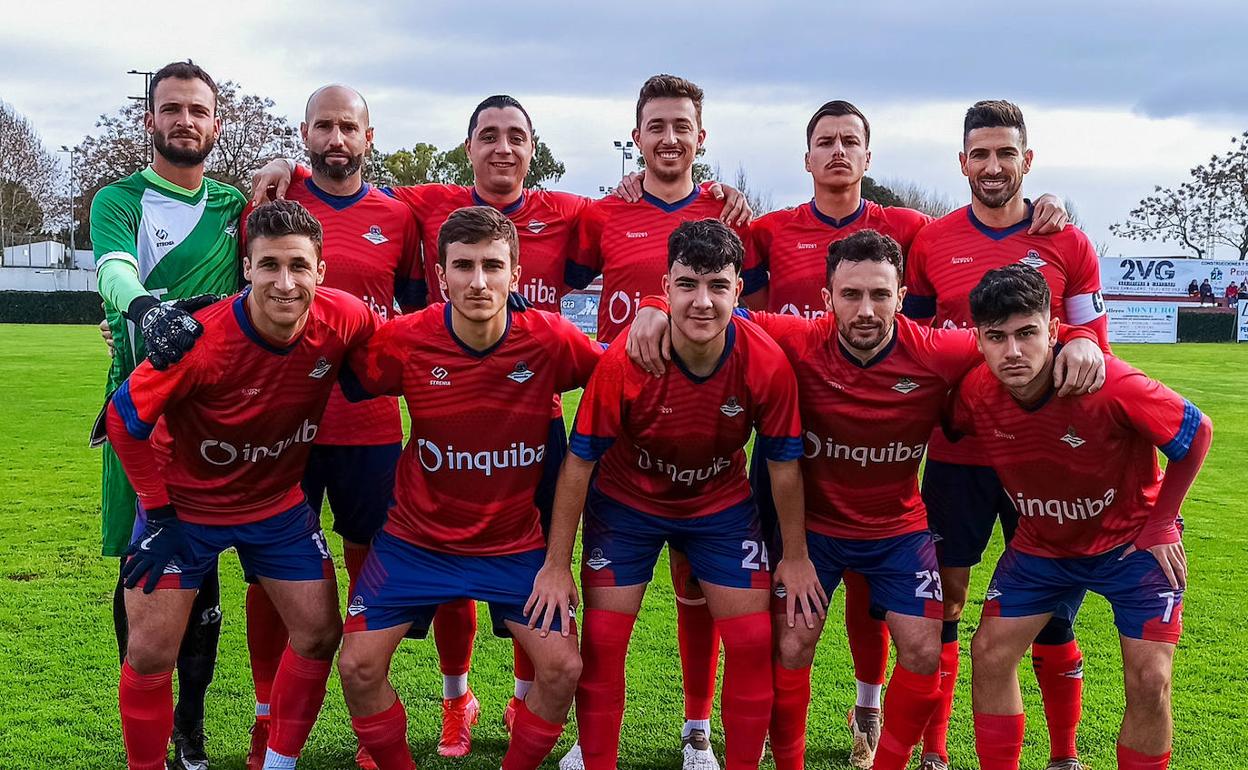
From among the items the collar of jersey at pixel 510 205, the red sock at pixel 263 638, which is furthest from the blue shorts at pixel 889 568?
the red sock at pixel 263 638

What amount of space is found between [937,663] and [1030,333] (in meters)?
1.18

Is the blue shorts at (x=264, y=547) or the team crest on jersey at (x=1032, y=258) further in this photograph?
the team crest on jersey at (x=1032, y=258)

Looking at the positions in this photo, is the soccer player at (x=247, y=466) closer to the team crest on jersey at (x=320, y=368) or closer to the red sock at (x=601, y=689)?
the team crest on jersey at (x=320, y=368)

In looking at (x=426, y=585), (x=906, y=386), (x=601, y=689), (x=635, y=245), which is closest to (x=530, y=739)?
(x=601, y=689)

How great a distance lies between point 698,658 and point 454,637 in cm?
106

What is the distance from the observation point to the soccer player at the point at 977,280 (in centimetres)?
404

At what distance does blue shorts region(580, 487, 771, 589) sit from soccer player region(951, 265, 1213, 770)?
2.80 feet

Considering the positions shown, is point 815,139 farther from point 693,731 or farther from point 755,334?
point 693,731

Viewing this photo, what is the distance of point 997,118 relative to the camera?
406cm

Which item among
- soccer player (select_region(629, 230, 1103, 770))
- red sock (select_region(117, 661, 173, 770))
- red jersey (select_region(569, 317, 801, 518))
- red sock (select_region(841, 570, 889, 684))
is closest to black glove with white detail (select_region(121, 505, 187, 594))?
red sock (select_region(117, 661, 173, 770))

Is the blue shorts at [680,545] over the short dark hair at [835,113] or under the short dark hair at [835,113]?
under

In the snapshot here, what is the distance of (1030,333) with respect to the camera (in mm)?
3338

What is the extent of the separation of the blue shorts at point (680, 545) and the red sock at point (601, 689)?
0.18m

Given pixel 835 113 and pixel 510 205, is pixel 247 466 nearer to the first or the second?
pixel 510 205
